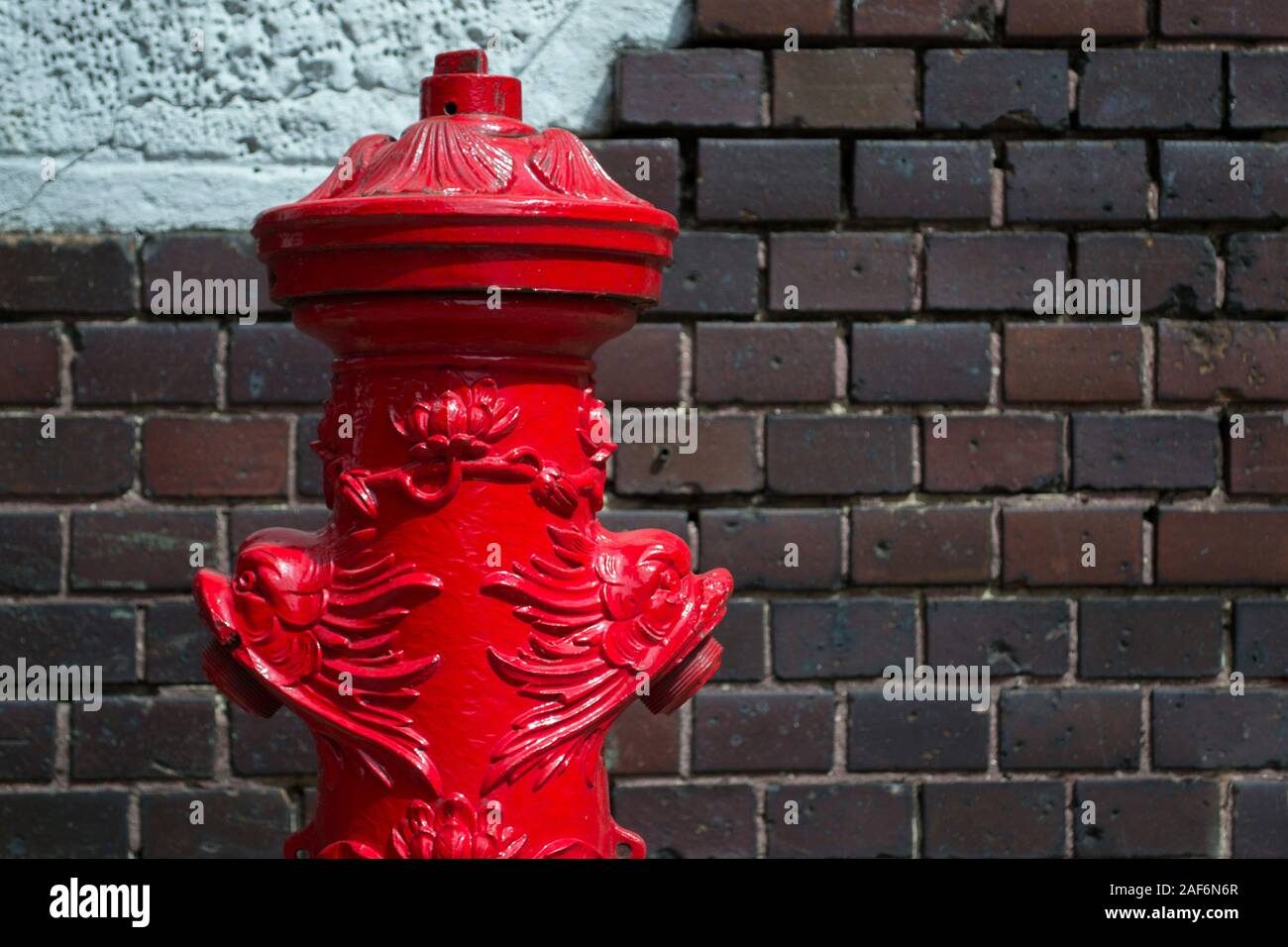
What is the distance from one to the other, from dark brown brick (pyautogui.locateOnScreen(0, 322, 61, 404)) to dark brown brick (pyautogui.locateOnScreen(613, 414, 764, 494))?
0.88 meters

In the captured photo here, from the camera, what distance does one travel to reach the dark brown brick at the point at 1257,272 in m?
2.37

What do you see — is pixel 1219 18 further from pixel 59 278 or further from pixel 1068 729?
pixel 59 278

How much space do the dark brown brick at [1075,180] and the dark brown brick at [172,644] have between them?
1438 millimetres

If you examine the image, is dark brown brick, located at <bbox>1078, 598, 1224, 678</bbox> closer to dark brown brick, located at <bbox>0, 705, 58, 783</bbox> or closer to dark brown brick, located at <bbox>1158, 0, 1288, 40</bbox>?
dark brown brick, located at <bbox>1158, 0, 1288, 40</bbox>

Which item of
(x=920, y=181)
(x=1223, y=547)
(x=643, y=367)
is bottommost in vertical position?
(x=1223, y=547)

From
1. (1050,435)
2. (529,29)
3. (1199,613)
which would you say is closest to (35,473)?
(529,29)

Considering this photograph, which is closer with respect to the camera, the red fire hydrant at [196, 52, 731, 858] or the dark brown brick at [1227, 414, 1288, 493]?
the red fire hydrant at [196, 52, 731, 858]

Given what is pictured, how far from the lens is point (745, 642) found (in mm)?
2318

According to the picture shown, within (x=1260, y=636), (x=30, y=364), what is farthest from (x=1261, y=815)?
(x=30, y=364)

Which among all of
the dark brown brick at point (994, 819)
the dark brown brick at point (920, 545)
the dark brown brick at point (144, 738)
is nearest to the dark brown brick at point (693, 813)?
the dark brown brick at point (994, 819)

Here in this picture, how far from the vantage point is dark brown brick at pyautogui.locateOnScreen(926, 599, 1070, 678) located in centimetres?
234

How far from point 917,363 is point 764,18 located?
588 mm

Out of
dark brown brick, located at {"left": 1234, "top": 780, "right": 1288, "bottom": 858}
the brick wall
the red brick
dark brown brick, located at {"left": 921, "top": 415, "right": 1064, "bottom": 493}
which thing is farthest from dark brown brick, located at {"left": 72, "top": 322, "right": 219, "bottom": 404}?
dark brown brick, located at {"left": 1234, "top": 780, "right": 1288, "bottom": 858}

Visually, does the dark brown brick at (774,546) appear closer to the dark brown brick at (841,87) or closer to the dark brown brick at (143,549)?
the dark brown brick at (841,87)
